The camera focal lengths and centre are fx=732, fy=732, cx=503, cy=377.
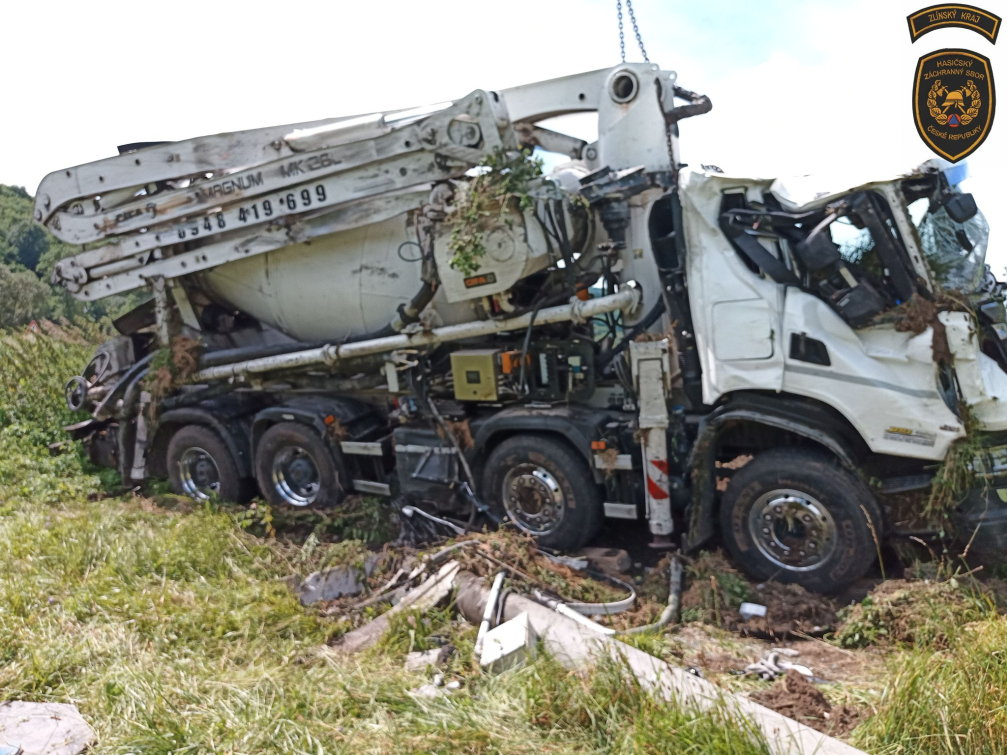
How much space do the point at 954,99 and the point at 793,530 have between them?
11.0 ft

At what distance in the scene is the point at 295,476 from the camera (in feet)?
21.7

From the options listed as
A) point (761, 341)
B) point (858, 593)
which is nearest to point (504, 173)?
point (761, 341)

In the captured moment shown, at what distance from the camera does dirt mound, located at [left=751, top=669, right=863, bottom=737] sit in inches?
116

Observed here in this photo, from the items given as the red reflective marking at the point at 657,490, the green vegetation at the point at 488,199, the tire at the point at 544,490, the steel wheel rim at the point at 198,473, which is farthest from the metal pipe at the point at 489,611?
the steel wheel rim at the point at 198,473

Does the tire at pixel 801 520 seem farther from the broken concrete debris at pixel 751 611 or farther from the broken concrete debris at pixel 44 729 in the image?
the broken concrete debris at pixel 44 729

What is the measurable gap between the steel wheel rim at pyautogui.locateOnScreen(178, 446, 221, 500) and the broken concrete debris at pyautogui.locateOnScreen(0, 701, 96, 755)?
3.68m

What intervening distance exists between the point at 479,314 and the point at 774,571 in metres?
2.78

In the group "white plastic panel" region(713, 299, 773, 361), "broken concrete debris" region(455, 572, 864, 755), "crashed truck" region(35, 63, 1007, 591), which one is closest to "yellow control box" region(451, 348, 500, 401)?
"crashed truck" region(35, 63, 1007, 591)

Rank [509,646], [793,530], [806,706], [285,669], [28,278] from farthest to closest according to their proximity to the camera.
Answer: [28,278] < [793,530] < [285,669] < [509,646] < [806,706]

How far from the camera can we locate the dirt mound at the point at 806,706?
295 cm

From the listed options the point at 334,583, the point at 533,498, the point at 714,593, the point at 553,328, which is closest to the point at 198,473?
the point at 334,583

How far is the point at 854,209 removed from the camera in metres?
4.29

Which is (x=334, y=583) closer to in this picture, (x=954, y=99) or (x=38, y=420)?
(x=954, y=99)

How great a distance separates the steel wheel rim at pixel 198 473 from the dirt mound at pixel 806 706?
537cm
